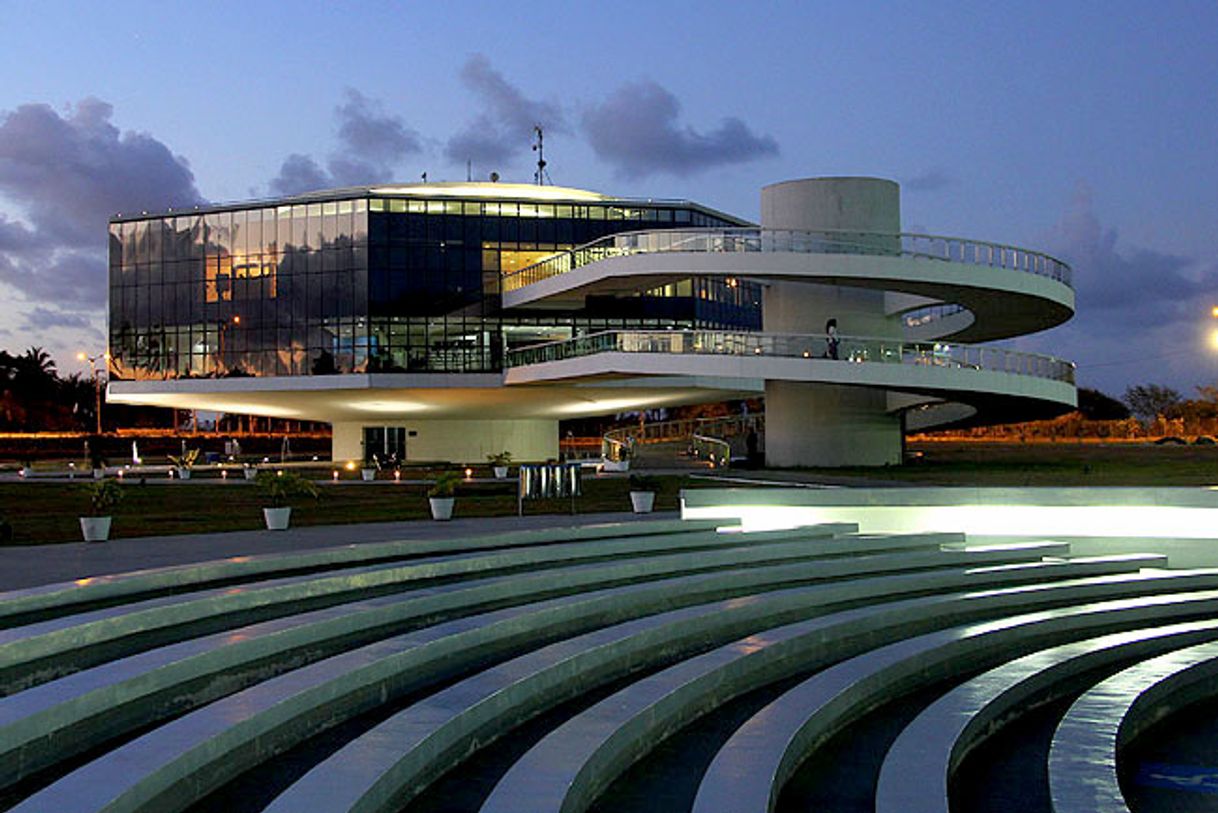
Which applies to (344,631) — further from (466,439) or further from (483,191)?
(466,439)

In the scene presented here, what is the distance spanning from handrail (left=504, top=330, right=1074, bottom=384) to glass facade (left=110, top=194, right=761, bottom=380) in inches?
599

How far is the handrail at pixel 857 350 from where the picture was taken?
37750 mm

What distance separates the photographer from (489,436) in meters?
63.9

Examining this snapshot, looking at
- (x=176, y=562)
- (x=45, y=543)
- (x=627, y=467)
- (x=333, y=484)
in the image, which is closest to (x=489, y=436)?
(x=627, y=467)

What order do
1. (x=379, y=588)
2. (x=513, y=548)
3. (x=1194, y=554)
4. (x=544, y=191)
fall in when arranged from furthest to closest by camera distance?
(x=544, y=191), (x=1194, y=554), (x=513, y=548), (x=379, y=588)

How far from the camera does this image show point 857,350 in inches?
1502

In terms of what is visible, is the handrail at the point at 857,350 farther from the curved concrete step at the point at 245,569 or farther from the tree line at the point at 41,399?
the tree line at the point at 41,399

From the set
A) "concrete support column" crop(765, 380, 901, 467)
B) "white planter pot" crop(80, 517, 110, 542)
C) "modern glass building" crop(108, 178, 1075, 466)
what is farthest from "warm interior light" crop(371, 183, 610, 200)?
"white planter pot" crop(80, 517, 110, 542)

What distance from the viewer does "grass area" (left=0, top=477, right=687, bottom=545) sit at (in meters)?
21.5

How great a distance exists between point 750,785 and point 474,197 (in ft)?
169

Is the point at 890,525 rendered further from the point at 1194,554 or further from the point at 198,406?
the point at 198,406

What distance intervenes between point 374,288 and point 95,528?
127 ft

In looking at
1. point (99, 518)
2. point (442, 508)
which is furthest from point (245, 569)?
point (442, 508)

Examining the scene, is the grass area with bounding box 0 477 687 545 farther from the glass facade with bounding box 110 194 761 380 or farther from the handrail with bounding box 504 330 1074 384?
the glass facade with bounding box 110 194 761 380
